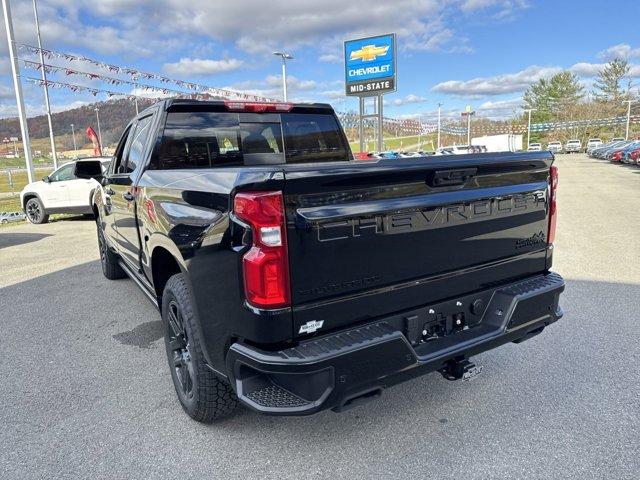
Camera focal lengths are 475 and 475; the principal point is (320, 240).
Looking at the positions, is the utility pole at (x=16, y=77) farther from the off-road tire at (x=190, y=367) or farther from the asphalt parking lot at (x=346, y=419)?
the off-road tire at (x=190, y=367)

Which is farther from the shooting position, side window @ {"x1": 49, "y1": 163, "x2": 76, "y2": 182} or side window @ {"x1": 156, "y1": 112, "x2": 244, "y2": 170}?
side window @ {"x1": 49, "y1": 163, "x2": 76, "y2": 182}

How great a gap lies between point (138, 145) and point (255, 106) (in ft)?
3.62

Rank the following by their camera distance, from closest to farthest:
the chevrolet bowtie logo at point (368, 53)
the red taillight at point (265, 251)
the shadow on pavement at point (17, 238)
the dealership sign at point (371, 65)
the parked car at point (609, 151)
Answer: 1. the red taillight at point (265, 251)
2. the shadow on pavement at point (17, 238)
3. the dealership sign at point (371, 65)
4. the chevrolet bowtie logo at point (368, 53)
5. the parked car at point (609, 151)

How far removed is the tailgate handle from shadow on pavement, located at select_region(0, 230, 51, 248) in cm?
1002

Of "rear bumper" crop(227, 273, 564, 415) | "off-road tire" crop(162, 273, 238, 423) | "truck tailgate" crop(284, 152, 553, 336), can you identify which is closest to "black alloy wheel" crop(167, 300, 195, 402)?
"off-road tire" crop(162, 273, 238, 423)

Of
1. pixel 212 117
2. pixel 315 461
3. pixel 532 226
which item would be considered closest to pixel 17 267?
pixel 212 117

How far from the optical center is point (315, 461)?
8.61 feet

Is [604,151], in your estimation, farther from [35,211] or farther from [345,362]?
[345,362]

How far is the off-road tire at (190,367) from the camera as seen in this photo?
2723mm

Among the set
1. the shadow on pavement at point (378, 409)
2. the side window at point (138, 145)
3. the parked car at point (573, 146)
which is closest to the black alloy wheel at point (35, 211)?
the shadow on pavement at point (378, 409)

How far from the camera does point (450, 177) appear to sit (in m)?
2.54

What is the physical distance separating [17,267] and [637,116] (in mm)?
82653

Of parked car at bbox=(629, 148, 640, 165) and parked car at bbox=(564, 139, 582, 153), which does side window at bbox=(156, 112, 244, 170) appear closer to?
parked car at bbox=(629, 148, 640, 165)

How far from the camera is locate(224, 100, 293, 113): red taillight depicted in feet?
13.2
